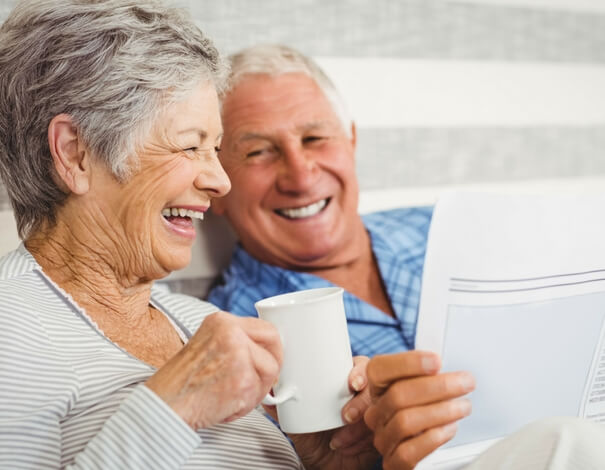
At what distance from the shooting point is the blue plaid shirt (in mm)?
1499

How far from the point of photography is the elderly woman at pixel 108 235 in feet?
2.81

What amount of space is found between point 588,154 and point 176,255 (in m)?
1.63

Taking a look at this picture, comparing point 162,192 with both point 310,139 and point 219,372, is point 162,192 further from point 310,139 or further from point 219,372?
point 310,139

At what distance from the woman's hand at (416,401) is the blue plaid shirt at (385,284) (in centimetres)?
56

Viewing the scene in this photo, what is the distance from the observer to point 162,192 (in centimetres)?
105

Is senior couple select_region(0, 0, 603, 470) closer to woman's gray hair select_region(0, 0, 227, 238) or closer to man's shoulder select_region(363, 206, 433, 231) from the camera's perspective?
woman's gray hair select_region(0, 0, 227, 238)

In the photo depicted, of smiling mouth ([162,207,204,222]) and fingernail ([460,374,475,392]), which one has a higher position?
smiling mouth ([162,207,204,222])

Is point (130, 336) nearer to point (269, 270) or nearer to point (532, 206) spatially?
point (269, 270)

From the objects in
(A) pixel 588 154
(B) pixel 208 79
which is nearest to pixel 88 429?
(B) pixel 208 79

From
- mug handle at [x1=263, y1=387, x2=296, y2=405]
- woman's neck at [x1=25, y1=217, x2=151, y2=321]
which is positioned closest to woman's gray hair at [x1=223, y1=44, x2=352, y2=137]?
woman's neck at [x1=25, y1=217, x2=151, y2=321]

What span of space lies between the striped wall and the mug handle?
0.77 metres

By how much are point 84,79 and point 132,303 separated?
1.18 feet

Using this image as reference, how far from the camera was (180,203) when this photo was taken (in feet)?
3.52

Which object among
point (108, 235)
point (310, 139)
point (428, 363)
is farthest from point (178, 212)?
point (310, 139)
